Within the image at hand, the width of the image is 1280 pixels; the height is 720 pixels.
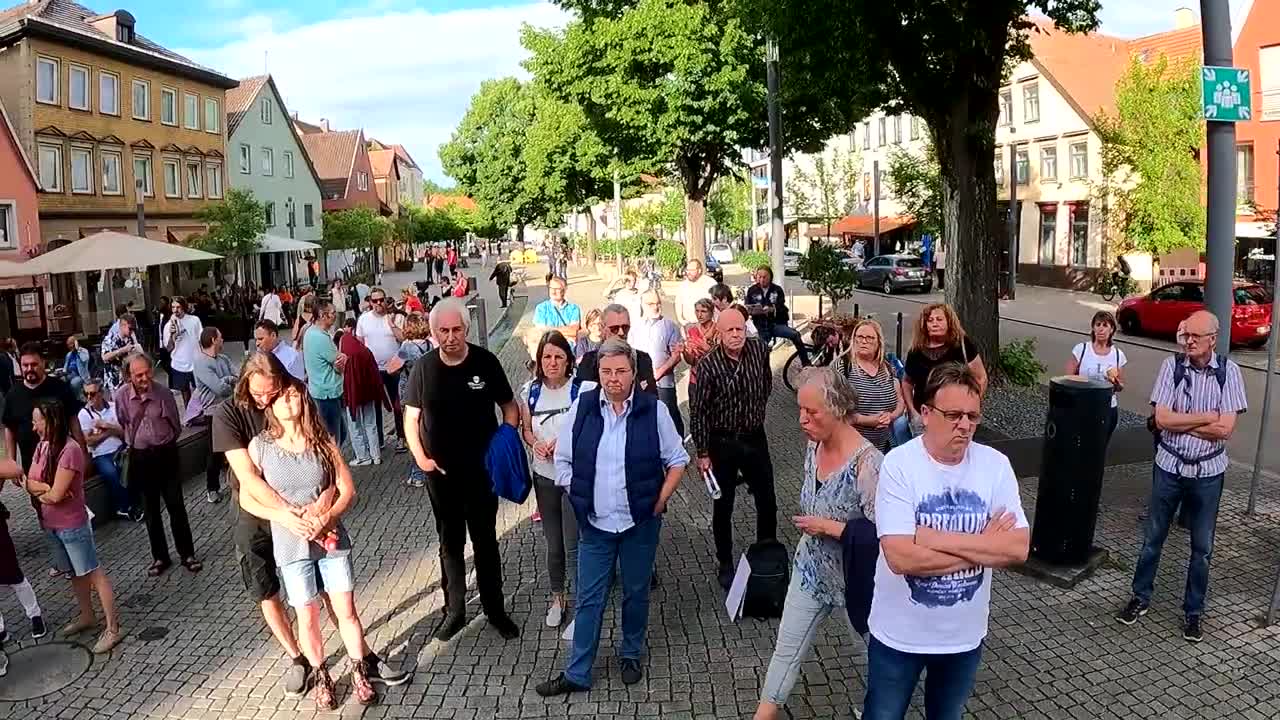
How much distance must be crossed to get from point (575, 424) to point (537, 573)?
232cm

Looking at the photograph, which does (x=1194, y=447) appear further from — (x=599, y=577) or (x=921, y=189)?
(x=921, y=189)

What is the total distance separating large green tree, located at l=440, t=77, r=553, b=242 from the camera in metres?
61.8

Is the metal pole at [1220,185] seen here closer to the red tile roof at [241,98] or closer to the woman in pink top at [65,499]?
the woman in pink top at [65,499]

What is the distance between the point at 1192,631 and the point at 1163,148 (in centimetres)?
2812

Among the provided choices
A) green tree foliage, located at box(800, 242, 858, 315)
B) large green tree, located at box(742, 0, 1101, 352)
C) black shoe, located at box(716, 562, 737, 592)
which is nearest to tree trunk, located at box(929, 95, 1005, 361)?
large green tree, located at box(742, 0, 1101, 352)

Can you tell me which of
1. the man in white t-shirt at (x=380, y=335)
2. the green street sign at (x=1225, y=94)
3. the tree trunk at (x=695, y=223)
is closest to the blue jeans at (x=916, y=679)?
the green street sign at (x=1225, y=94)

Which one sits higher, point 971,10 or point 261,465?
point 971,10

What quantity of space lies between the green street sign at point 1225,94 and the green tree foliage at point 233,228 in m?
27.5

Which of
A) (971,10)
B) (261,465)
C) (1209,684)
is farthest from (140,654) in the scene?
(971,10)

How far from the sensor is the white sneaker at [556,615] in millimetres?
5875

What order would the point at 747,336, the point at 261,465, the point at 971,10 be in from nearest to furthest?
the point at 261,465
the point at 747,336
the point at 971,10

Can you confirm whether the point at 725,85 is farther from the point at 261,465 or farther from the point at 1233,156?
the point at 261,465

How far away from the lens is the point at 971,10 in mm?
12117

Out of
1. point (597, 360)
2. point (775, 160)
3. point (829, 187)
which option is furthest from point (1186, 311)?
point (829, 187)
